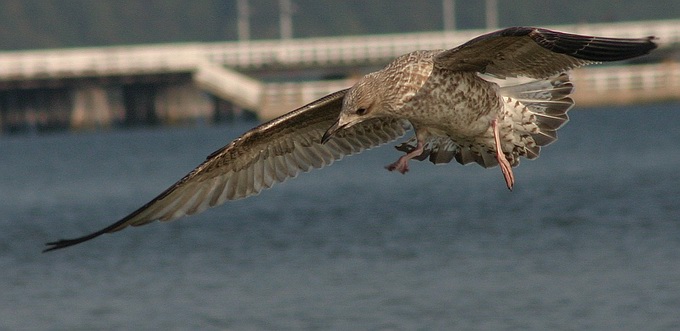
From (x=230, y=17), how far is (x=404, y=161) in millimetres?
168252

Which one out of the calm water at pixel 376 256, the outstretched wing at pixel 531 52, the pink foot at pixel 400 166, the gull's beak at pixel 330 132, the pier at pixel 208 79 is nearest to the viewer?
the outstretched wing at pixel 531 52

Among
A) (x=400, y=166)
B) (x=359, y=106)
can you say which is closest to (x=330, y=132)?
(x=359, y=106)

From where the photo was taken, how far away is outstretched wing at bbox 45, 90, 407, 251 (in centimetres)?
1023

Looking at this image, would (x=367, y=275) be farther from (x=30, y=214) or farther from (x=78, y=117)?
(x=78, y=117)

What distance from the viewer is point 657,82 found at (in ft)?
189

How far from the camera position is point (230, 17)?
17588 cm

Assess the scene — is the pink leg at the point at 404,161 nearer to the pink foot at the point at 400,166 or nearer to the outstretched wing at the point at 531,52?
the pink foot at the point at 400,166

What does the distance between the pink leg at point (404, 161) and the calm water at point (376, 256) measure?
4762 millimetres

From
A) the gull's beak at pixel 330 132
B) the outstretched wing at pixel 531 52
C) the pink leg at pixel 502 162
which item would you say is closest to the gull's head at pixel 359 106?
the gull's beak at pixel 330 132

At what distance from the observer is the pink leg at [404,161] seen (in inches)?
357

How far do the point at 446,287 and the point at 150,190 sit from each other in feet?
63.8

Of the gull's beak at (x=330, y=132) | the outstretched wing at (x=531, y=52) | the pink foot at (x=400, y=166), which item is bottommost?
the pink foot at (x=400, y=166)

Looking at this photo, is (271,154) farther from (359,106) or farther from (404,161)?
(359,106)

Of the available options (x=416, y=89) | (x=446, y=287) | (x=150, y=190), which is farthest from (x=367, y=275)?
(x=150, y=190)
